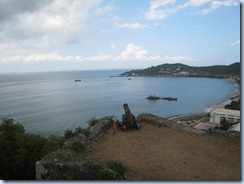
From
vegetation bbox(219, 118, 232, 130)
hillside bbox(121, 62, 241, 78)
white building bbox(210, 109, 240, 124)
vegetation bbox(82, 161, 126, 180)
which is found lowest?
vegetation bbox(219, 118, 232, 130)

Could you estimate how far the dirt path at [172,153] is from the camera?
4.01m

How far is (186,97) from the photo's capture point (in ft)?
165

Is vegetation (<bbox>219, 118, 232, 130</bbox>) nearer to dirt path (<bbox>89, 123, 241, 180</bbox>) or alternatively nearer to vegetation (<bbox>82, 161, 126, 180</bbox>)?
dirt path (<bbox>89, 123, 241, 180</bbox>)

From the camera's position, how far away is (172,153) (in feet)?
15.9

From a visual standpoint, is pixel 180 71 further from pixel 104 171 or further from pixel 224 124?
pixel 104 171

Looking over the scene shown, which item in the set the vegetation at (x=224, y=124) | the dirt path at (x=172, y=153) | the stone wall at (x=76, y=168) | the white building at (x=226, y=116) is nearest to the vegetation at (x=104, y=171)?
the stone wall at (x=76, y=168)

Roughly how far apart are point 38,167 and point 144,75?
314ft

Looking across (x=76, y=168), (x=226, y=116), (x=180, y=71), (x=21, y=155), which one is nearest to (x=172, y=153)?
(x=76, y=168)

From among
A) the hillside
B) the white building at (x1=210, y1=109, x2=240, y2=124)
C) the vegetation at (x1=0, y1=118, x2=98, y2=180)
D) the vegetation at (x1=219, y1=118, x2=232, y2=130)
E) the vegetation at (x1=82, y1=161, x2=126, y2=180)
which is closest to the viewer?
the vegetation at (x1=82, y1=161, x2=126, y2=180)

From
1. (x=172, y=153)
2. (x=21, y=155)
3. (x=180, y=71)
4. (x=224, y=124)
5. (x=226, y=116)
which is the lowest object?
(x=224, y=124)

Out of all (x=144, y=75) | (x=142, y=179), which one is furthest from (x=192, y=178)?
(x=144, y=75)

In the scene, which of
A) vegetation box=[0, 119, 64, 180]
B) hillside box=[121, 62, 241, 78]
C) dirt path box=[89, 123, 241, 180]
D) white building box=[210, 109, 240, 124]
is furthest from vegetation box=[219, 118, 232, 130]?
hillside box=[121, 62, 241, 78]

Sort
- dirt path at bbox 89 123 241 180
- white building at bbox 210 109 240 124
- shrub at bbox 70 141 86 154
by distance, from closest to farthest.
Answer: dirt path at bbox 89 123 241 180
shrub at bbox 70 141 86 154
white building at bbox 210 109 240 124

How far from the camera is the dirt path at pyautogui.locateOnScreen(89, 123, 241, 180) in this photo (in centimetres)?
401
